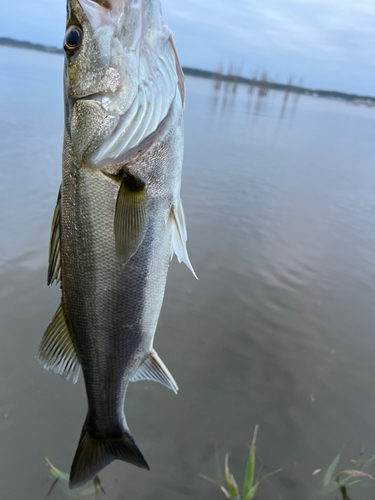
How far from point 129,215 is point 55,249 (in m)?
0.43

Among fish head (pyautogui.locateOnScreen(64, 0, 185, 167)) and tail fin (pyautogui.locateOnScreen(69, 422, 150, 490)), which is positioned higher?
fish head (pyautogui.locateOnScreen(64, 0, 185, 167))

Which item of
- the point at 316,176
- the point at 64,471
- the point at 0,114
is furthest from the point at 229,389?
the point at 0,114

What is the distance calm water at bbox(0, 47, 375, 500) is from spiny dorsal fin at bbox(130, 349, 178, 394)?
151 centimetres

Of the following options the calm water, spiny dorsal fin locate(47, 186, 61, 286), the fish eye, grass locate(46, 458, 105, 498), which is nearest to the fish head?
the fish eye

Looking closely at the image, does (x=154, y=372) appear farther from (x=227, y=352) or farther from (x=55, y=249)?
(x=227, y=352)

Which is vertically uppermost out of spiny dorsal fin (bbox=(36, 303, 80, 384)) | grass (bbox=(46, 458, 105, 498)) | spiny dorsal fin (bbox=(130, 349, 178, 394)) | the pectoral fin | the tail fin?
the pectoral fin

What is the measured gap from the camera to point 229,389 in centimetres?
370

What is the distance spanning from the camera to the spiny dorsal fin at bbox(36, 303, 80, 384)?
173cm

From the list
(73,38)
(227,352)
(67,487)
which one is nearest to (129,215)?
(73,38)

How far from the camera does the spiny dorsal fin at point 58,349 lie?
68.2 inches

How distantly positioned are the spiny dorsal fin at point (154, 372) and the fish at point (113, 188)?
0.12 metres

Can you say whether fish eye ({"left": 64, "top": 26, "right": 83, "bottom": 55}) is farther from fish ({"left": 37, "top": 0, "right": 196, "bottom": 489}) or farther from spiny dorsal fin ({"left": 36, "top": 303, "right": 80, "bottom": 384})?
spiny dorsal fin ({"left": 36, "top": 303, "right": 80, "bottom": 384})

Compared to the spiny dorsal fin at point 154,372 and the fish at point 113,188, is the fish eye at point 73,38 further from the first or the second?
the spiny dorsal fin at point 154,372

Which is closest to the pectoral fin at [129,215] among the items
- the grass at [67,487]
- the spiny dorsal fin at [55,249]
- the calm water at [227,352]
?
the spiny dorsal fin at [55,249]
